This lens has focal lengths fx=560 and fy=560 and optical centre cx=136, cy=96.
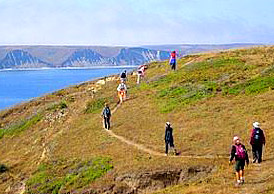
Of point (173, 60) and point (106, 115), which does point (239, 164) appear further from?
point (173, 60)

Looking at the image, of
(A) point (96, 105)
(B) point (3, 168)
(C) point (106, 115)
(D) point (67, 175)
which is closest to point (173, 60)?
(A) point (96, 105)

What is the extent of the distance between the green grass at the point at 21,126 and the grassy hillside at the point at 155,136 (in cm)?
11

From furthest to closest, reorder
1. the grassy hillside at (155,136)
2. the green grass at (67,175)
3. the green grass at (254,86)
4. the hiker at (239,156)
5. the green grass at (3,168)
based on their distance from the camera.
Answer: the green grass at (254,86) < the green grass at (3,168) < the green grass at (67,175) < the grassy hillside at (155,136) < the hiker at (239,156)

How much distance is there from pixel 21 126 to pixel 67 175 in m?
17.4

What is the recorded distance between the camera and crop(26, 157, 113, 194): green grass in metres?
24.6

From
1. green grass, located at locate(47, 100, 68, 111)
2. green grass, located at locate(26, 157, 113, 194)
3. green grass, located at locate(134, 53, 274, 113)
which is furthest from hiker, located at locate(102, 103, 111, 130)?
green grass, located at locate(47, 100, 68, 111)

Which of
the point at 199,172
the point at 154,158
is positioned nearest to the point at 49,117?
the point at 154,158

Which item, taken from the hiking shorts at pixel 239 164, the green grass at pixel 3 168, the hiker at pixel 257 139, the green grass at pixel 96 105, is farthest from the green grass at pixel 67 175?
the green grass at pixel 96 105

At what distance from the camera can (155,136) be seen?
2822 centimetres

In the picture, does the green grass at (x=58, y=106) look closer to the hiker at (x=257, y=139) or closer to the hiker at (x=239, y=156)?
the hiker at (x=257, y=139)

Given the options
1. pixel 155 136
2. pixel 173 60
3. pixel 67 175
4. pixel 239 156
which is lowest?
pixel 67 175

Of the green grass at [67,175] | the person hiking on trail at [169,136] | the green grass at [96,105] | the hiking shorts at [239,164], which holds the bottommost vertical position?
the green grass at [67,175]

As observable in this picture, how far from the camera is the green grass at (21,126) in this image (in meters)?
41.5

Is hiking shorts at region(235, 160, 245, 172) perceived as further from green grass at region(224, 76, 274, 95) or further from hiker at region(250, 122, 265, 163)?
green grass at region(224, 76, 274, 95)
